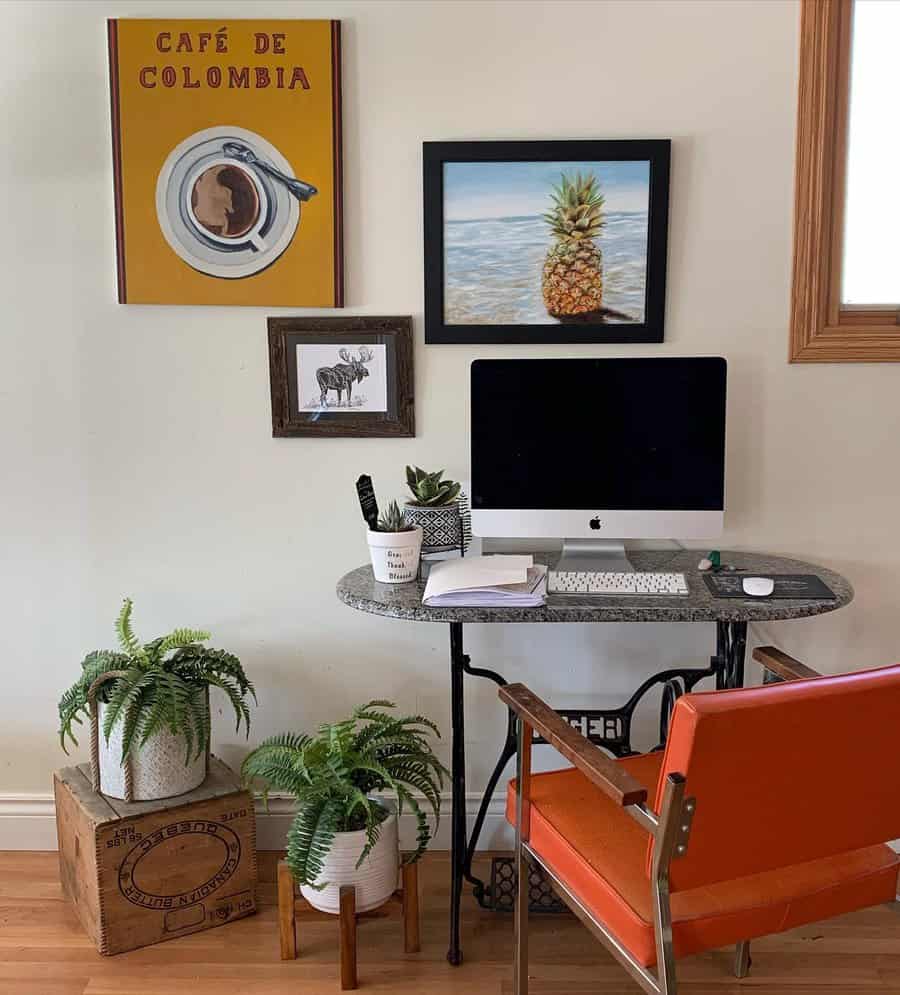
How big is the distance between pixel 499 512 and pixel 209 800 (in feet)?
3.14

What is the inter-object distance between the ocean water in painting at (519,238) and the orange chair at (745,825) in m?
1.15

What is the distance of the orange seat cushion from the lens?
169 cm

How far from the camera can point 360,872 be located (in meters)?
2.33

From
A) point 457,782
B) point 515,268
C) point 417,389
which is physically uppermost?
point 515,268

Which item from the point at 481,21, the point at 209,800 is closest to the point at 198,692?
the point at 209,800

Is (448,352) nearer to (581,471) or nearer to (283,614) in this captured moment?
(581,471)

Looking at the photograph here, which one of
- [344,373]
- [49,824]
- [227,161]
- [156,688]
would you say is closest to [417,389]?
[344,373]

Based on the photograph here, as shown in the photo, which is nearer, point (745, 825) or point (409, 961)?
point (745, 825)

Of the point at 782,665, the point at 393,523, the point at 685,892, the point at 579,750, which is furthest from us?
the point at 393,523

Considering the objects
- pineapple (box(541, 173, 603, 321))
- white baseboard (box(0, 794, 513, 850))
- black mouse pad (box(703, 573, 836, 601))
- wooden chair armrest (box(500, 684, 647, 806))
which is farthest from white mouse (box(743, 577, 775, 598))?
white baseboard (box(0, 794, 513, 850))

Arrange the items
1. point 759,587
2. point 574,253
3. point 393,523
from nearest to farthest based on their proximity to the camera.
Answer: point 759,587 → point 393,523 → point 574,253

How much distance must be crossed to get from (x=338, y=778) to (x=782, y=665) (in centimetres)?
96

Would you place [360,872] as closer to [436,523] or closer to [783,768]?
[436,523]

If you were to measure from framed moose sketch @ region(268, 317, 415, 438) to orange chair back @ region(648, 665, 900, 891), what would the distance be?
4.38ft
